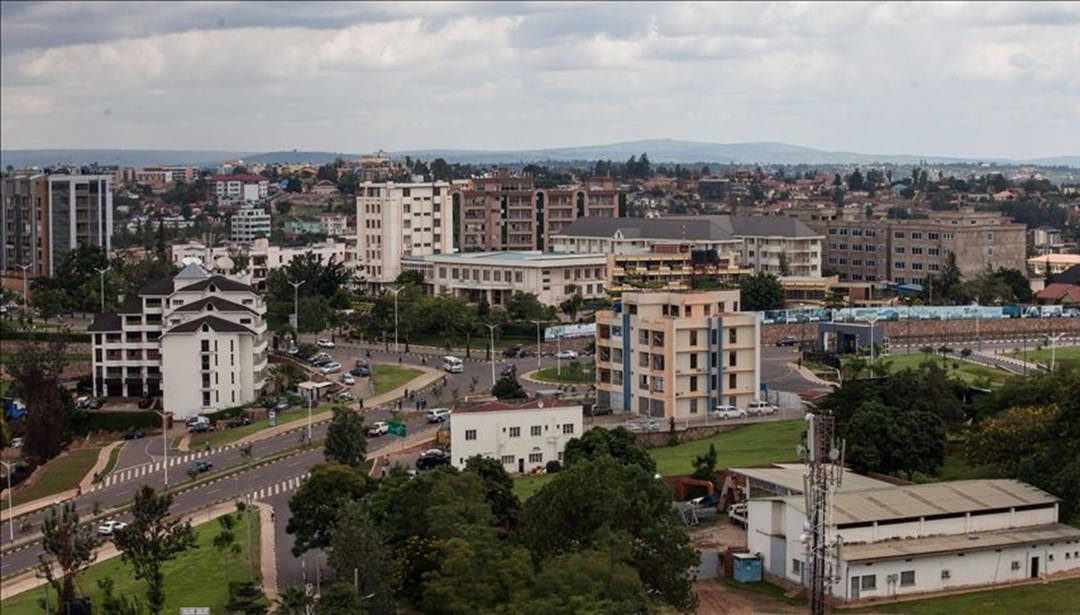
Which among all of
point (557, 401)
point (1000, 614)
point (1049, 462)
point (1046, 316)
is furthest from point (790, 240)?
point (1000, 614)

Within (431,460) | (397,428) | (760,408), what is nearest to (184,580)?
(431,460)

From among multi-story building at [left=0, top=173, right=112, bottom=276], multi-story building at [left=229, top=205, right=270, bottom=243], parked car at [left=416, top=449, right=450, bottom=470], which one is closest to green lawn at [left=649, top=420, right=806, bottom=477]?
parked car at [left=416, top=449, right=450, bottom=470]

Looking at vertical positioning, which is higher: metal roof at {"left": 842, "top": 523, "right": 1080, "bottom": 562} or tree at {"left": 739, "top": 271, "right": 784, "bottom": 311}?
tree at {"left": 739, "top": 271, "right": 784, "bottom": 311}

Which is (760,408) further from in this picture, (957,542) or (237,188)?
(237,188)

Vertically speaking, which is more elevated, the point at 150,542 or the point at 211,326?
the point at 211,326

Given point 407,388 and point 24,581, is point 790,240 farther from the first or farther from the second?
point 24,581

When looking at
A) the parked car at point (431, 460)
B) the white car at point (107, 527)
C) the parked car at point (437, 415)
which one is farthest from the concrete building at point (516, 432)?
the white car at point (107, 527)

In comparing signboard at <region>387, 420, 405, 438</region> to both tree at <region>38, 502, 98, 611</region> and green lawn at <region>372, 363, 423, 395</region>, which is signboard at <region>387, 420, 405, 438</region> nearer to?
green lawn at <region>372, 363, 423, 395</region>
